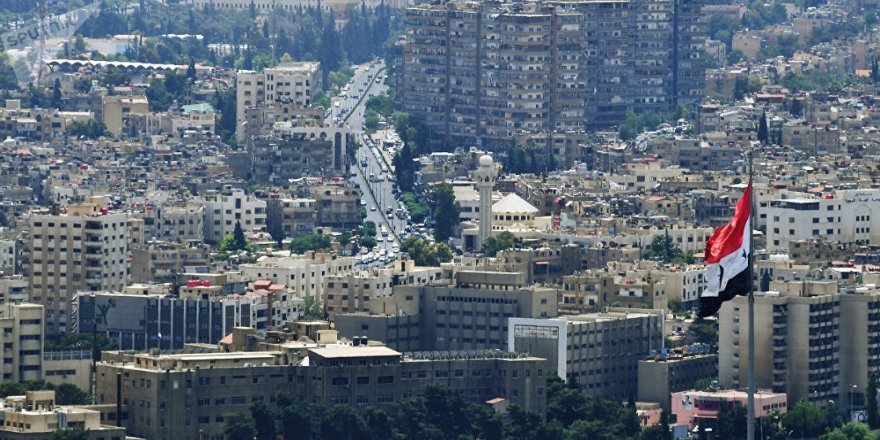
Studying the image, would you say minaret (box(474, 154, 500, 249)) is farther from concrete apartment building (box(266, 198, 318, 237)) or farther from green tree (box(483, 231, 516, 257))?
concrete apartment building (box(266, 198, 318, 237))

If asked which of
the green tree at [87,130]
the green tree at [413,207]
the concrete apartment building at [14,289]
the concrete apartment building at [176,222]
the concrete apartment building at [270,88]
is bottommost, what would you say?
the concrete apartment building at [14,289]

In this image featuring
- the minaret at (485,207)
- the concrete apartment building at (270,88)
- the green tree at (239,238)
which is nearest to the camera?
the green tree at (239,238)

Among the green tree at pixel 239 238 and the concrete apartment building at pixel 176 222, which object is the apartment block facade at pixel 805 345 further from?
the concrete apartment building at pixel 176 222

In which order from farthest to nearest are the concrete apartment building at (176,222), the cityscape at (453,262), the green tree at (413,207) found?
1. the green tree at (413,207)
2. the concrete apartment building at (176,222)
3. the cityscape at (453,262)

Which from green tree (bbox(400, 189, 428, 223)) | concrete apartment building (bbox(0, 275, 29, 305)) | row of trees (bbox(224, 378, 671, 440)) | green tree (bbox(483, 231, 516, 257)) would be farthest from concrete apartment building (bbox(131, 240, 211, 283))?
row of trees (bbox(224, 378, 671, 440))

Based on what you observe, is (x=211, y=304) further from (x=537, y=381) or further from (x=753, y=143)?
(x=753, y=143)

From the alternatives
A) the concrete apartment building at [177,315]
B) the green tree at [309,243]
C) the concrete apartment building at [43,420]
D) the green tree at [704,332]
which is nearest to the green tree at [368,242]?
the green tree at [309,243]
